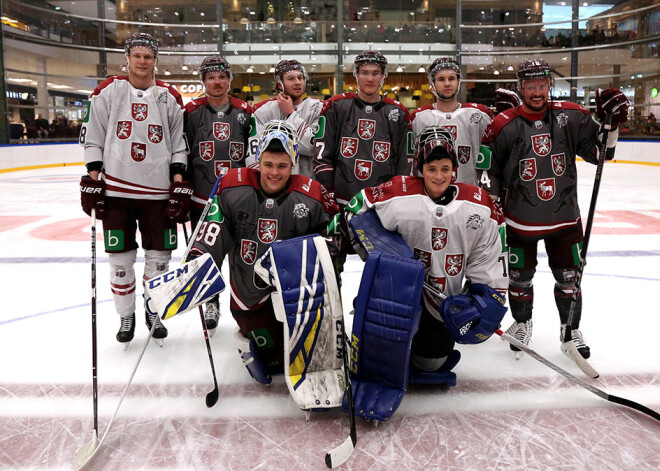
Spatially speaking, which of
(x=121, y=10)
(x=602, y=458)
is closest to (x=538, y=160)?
(x=602, y=458)

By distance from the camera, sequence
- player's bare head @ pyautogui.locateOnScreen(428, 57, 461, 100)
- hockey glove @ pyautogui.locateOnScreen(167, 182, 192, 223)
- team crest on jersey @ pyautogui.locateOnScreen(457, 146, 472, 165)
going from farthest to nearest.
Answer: team crest on jersey @ pyautogui.locateOnScreen(457, 146, 472, 165) < player's bare head @ pyautogui.locateOnScreen(428, 57, 461, 100) < hockey glove @ pyautogui.locateOnScreen(167, 182, 192, 223)

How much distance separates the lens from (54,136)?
13.5 meters

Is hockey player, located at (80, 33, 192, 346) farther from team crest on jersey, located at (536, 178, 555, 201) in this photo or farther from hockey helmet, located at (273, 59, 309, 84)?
team crest on jersey, located at (536, 178, 555, 201)

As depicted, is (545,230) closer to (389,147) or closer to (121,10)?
(389,147)

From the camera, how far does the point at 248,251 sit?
212 centimetres

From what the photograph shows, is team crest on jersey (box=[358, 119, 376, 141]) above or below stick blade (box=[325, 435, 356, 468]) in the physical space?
above

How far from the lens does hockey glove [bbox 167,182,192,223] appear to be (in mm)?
2416

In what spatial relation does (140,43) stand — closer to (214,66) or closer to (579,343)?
(214,66)

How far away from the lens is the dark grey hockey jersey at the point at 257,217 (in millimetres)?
2088

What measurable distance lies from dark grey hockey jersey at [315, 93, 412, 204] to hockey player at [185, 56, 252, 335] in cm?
45

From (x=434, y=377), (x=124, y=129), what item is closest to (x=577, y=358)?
(x=434, y=377)

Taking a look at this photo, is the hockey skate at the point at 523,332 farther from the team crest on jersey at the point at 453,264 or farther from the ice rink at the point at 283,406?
the team crest on jersey at the point at 453,264

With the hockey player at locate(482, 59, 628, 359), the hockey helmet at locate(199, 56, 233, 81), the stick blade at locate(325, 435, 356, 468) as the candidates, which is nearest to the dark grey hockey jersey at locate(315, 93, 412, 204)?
the hockey player at locate(482, 59, 628, 359)

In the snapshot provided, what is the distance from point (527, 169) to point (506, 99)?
70cm
